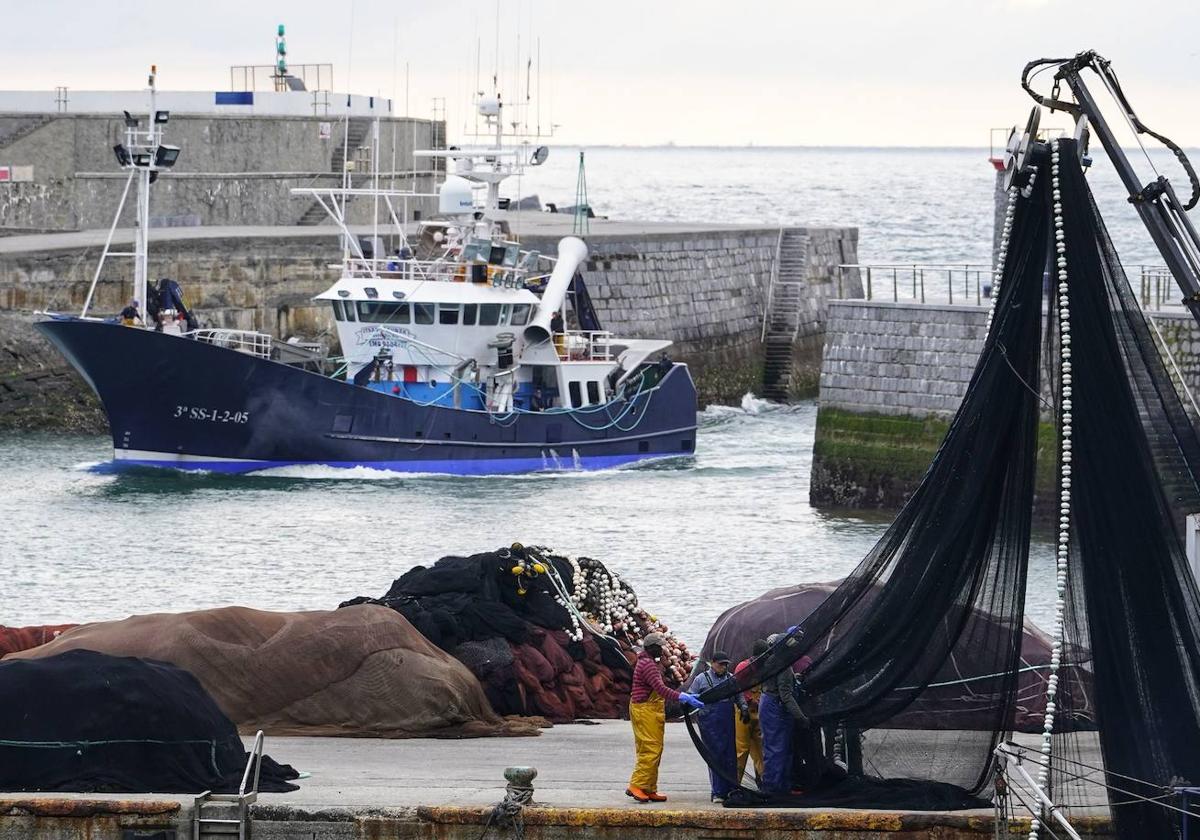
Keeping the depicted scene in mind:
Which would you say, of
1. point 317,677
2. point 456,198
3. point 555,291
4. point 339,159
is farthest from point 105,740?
point 339,159

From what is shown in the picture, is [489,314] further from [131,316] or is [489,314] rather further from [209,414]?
[131,316]

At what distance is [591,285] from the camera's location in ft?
125

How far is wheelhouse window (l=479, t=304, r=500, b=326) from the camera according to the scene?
27969mm

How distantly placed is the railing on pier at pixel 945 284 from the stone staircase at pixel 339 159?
1155 centimetres

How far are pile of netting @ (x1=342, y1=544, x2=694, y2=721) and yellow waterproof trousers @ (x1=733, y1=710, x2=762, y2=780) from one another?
2213 mm

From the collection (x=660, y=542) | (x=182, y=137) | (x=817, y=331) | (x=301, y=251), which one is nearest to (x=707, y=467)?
(x=660, y=542)

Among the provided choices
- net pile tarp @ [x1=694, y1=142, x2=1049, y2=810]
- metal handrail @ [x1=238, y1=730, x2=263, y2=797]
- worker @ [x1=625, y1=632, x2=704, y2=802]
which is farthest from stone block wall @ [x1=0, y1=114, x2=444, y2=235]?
net pile tarp @ [x1=694, y1=142, x2=1049, y2=810]

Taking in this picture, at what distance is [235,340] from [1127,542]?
75.4 feet

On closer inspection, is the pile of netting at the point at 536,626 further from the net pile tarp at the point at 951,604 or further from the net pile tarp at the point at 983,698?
the net pile tarp at the point at 951,604

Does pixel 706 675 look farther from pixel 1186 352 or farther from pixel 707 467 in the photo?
pixel 707 467

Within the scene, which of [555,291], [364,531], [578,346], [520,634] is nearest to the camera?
[520,634]

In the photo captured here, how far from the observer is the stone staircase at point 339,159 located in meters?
42.0

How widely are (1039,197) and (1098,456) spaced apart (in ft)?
3.67

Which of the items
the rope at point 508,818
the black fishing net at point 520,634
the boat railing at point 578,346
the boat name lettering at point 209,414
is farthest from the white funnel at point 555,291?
the rope at point 508,818
